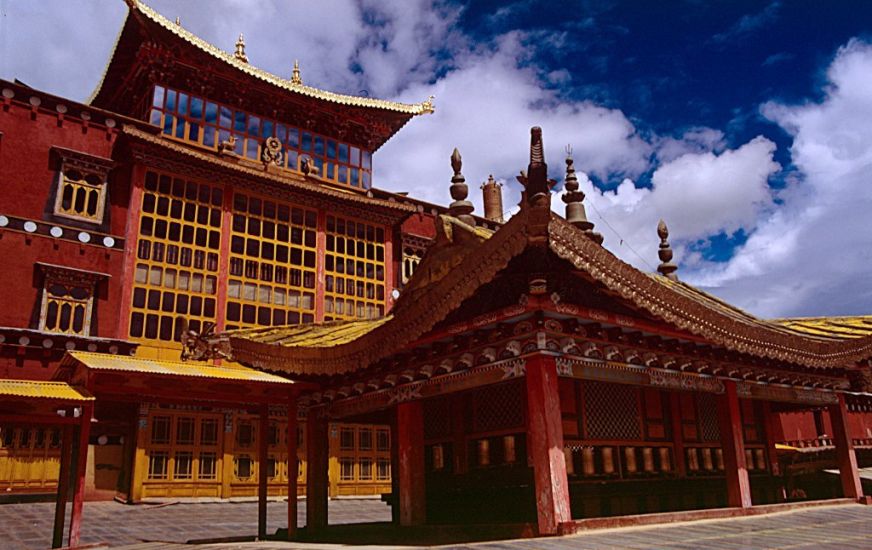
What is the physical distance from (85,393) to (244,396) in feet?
6.38

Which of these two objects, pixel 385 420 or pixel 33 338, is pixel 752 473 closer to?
pixel 385 420

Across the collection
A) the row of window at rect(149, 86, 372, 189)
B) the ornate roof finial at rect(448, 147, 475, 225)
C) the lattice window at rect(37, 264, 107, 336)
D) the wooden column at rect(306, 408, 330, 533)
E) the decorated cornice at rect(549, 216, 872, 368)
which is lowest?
the wooden column at rect(306, 408, 330, 533)

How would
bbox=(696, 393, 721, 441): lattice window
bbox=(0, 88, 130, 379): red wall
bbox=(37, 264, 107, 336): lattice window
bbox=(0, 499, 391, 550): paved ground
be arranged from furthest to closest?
bbox=(37, 264, 107, 336): lattice window
bbox=(0, 88, 130, 379): red wall
bbox=(0, 499, 391, 550): paved ground
bbox=(696, 393, 721, 441): lattice window

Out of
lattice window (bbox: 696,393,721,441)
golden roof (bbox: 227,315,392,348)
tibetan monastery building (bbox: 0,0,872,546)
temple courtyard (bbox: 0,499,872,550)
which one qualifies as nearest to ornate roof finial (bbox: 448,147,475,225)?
tibetan monastery building (bbox: 0,0,872,546)

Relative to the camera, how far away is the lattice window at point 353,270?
22266 mm

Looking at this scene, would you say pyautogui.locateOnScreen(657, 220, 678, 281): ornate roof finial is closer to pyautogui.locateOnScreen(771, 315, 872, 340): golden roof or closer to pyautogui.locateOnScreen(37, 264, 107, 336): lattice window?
pyautogui.locateOnScreen(771, 315, 872, 340): golden roof

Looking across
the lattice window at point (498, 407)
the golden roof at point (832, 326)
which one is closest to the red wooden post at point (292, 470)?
the lattice window at point (498, 407)

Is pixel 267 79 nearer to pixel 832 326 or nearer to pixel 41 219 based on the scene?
pixel 41 219

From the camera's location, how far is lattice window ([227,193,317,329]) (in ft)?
66.9

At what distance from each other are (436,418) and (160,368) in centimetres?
373

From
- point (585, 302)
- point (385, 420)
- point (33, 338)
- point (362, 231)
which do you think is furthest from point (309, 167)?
point (585, 302)

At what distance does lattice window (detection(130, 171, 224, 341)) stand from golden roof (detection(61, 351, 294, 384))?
33.9ft

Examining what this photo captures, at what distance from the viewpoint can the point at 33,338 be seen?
16.8 metres

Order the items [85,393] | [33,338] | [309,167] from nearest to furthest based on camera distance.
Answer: [85,393] → [33,338] → [309,167]
